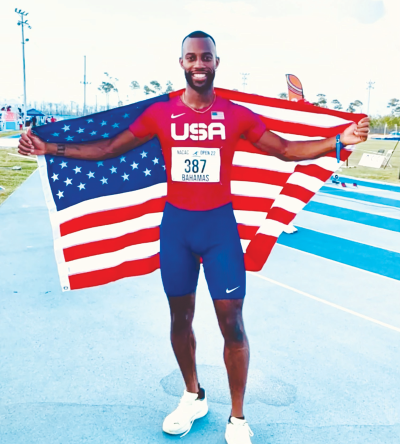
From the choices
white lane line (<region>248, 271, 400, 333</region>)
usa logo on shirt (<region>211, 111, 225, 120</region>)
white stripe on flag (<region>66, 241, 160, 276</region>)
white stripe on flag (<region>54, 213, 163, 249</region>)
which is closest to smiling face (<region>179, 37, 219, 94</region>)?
usa logo on shirt (<region>211, 111, 225, 120</region>)

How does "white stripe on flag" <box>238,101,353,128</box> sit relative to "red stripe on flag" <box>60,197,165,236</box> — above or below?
above

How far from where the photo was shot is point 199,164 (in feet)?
8.73

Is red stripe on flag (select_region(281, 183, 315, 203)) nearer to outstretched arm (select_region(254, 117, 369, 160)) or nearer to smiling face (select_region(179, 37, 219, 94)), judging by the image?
outstretched arm (select_region(254, 117, 369, 160))

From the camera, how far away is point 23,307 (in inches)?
181

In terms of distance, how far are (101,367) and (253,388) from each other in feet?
3.77

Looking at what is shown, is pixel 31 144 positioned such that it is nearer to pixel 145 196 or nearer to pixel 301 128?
pixel 145 196

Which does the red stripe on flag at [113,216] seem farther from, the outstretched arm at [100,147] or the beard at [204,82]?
the beard at [204,82]

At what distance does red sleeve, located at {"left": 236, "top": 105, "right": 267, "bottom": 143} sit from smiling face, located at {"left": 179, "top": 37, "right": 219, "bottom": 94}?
0.27 meters

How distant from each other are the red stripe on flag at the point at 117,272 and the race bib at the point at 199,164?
0.91 meters

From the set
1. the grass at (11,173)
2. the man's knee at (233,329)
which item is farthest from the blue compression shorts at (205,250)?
the grass at (11,173)

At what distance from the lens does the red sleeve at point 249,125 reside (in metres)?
2.72

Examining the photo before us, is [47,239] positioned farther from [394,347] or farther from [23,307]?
[394,347]

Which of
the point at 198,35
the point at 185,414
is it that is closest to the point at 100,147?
the point at 198,35

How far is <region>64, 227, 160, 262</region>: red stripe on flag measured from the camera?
3260 millimetres
